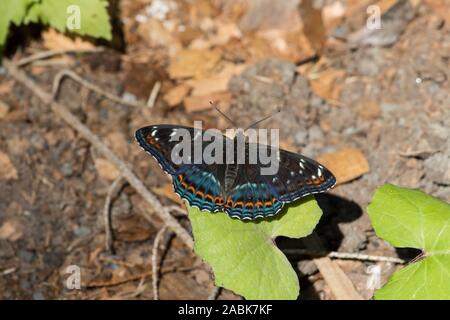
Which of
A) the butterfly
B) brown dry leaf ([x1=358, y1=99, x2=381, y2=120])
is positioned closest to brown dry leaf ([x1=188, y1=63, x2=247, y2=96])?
brown dry leaf ([x1=358, y1=99, x2=381, y2=120])

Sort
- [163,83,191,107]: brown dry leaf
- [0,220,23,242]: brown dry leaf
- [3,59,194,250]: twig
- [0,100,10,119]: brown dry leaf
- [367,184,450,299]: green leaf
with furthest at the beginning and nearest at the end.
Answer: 1. [163,83,191,107]: brown dry leaf
2. [0,100,10,119]: brown dry leaf
3. [0,220,23,242]: brown dry leaf
4. [3,59,194,250]: twig
5. [367,184,450,299]: green leaf

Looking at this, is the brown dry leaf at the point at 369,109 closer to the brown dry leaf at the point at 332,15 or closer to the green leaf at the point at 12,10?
the brown dry leaf at the point at 332,15

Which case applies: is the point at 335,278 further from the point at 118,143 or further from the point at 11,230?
the point at 11,230

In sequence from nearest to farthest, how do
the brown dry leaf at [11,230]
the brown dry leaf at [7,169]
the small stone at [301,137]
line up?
the brown dry leaf at [11,230] < the brown dry leaf at [7,169] < the small stone at [301,137]

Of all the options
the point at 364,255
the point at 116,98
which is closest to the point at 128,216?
the point at 116,98

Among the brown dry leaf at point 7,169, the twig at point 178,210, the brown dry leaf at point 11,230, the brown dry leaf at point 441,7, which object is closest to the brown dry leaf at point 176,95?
the twig at point 178,210

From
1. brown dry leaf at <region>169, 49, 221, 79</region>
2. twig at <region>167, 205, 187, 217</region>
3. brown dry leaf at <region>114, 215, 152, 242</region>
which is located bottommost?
brown dry leaf at <region>114, 215, 152, 242</region>

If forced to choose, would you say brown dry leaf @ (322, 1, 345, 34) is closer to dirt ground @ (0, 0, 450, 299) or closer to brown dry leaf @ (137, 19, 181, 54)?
dirt ground @ (0, 0, 450, 299)
